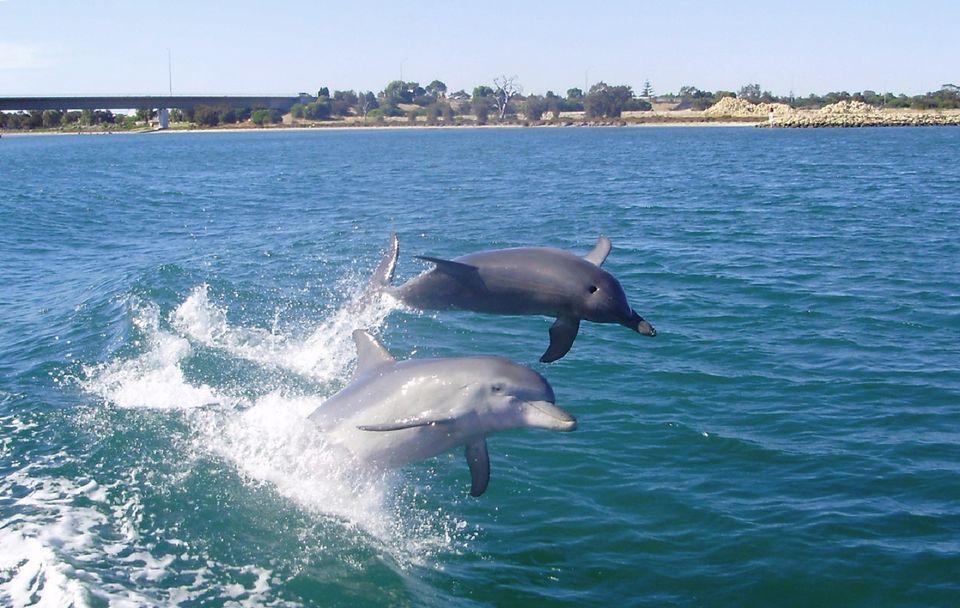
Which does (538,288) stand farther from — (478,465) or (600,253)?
(478,465)

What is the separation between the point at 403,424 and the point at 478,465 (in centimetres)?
104

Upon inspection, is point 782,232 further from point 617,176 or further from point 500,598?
point 617,176

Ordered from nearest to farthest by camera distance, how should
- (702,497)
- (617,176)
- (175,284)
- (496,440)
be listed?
(702,497), (496,440), (175,284), (617,176)

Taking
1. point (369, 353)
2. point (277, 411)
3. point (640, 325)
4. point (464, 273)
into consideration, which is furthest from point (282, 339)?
point (640, 325)

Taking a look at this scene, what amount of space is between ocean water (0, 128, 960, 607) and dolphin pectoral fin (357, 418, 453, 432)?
1.27 meters

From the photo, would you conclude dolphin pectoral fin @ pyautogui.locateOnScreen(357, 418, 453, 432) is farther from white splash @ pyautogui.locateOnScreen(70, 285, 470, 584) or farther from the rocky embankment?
the rocky embankment

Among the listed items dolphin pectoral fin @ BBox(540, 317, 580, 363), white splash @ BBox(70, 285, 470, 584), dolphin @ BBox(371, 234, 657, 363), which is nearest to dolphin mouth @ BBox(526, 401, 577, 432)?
dolphin @ BBox(371, 234, 657, 363)

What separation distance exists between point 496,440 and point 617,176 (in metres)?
48.0

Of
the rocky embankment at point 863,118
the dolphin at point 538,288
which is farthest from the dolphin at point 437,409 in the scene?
the rocky embankment at point 863,118

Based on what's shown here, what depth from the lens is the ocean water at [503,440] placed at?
32.9 ft

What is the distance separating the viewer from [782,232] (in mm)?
31672

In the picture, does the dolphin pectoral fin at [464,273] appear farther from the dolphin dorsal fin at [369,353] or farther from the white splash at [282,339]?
the white splash at [282,339]

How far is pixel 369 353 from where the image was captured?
1107cm

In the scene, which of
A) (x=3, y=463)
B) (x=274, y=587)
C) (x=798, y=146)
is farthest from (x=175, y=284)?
(x=798, y=146)
